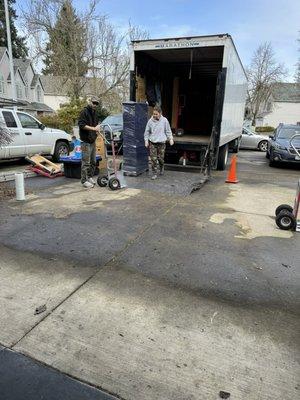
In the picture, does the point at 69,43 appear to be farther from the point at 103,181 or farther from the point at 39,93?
the point at 103,181

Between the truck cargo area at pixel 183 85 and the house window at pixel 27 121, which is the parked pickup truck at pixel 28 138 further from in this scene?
the truck cargo area at pixel 183 85

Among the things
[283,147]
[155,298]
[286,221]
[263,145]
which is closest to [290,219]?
[286,221]

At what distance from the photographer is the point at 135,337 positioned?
8.63 ft

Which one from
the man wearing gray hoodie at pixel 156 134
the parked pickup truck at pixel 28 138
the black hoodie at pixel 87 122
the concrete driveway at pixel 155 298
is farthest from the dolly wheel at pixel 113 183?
the parked pickup truck at pixel 28 138

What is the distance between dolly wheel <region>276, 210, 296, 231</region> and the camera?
5.19 meters

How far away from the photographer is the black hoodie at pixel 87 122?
23.4 feet

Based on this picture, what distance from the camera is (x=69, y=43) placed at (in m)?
24.5

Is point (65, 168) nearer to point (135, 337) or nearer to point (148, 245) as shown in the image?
point (148, 245)

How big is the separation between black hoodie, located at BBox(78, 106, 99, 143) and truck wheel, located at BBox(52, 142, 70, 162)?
4.49 m

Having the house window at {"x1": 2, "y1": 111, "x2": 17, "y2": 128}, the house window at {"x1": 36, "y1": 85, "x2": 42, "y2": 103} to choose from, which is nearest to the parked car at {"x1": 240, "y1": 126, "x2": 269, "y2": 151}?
the house window at {"x1": 2, "y1": 111, "x2": 17, "y2": 128}

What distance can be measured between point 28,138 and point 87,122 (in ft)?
13.4

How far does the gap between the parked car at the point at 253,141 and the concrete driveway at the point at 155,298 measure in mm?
14123

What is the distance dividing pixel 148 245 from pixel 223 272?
109 centimetres

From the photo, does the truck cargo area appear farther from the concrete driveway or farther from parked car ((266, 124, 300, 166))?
the concrete driveway
